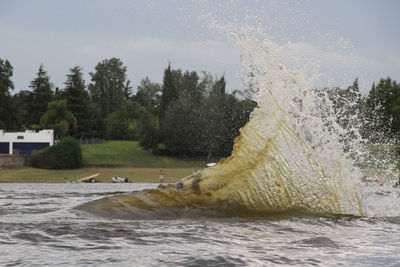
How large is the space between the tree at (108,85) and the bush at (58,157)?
54.2m

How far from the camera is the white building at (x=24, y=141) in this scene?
66500 millimetres

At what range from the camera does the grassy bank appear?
50.5m

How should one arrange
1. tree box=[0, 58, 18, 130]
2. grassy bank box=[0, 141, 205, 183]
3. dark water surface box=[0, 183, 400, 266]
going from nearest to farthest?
dark water surface box=[0, 183, 400, 266], grassy bank box=[0, 141, 205, 183], tree box=[0, 58, 18, 130]

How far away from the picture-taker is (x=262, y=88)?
1027 cm

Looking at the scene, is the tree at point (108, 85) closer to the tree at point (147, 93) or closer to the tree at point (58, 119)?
the tree at point (147, 93)

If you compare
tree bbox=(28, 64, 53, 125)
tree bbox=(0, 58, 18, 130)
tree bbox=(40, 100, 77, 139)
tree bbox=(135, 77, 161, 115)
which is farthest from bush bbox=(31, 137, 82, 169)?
tree bbox=(135, 77, 161, 115)

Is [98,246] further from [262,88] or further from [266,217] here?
[262,88]

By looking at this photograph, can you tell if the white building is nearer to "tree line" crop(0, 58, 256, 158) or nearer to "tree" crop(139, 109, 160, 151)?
"tree line" crop(0, 58, 256, 158)

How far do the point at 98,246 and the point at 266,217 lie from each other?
13.3 feet

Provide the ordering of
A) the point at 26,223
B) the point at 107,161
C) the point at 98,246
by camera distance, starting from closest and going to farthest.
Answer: the point at 98,246, the point at 26,223, the point at 107,161

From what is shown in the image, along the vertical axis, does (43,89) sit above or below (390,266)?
above

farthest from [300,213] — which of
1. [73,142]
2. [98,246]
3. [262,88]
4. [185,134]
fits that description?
[185,134]

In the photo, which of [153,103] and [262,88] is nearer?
[262,88]

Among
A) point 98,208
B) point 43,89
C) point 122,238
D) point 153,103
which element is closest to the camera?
point 122,238
